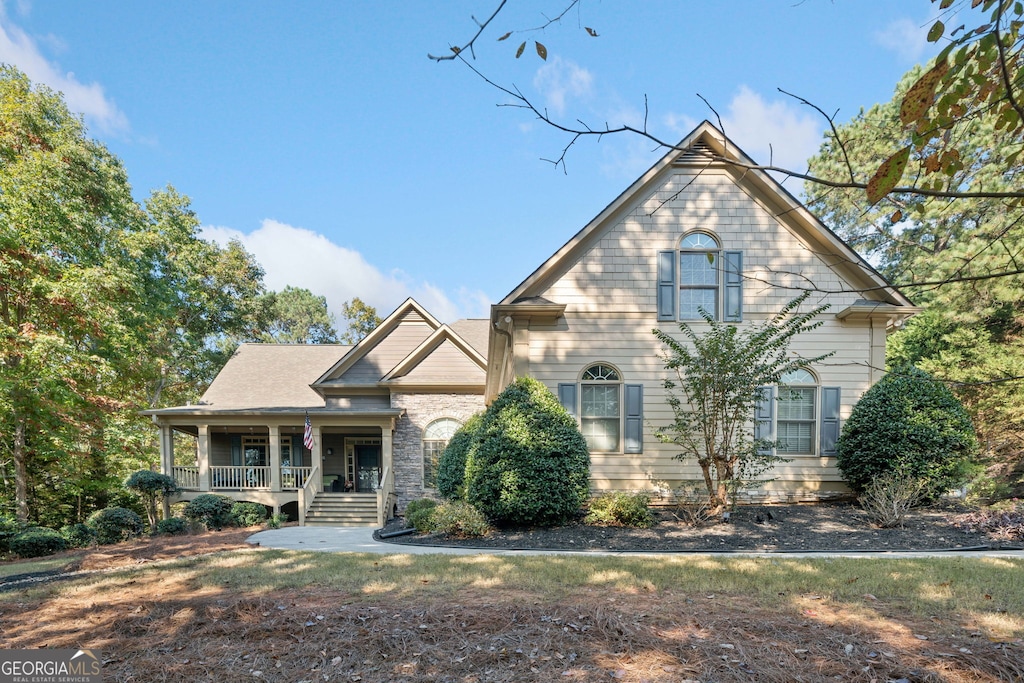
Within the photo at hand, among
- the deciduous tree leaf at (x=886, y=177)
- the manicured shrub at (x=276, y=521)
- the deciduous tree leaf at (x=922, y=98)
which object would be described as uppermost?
the deciduous tree leaf at (x=922, y=98)

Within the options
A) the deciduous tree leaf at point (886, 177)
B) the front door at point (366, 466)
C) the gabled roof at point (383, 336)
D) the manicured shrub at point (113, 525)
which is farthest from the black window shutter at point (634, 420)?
the manicured shrub at point (113, 525)

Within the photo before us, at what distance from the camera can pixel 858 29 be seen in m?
3.07

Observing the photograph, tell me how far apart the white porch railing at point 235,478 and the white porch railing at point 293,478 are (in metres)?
0.51

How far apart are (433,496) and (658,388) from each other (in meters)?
8.02

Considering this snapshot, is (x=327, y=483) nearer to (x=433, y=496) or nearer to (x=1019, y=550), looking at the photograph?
(x=433, y=496)

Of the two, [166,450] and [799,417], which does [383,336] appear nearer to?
[166,450]

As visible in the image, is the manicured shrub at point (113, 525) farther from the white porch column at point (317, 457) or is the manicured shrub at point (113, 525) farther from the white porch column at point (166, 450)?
the white porch column at point (317, 457)

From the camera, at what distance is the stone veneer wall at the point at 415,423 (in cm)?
1479

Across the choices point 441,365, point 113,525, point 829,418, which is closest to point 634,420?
point 829,418

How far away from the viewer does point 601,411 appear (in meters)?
10.1

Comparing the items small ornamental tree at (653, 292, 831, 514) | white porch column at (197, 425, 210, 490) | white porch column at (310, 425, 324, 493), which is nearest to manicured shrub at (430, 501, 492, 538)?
small ornamental tree at (653, 292, 831, 514)

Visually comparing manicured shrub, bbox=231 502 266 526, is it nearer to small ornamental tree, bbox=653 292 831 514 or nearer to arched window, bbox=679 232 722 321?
small ornamental tree, bbox=653 292 831 514

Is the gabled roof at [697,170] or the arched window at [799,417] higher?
the gabled roof at [697,170]

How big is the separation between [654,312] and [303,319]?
3528cm
